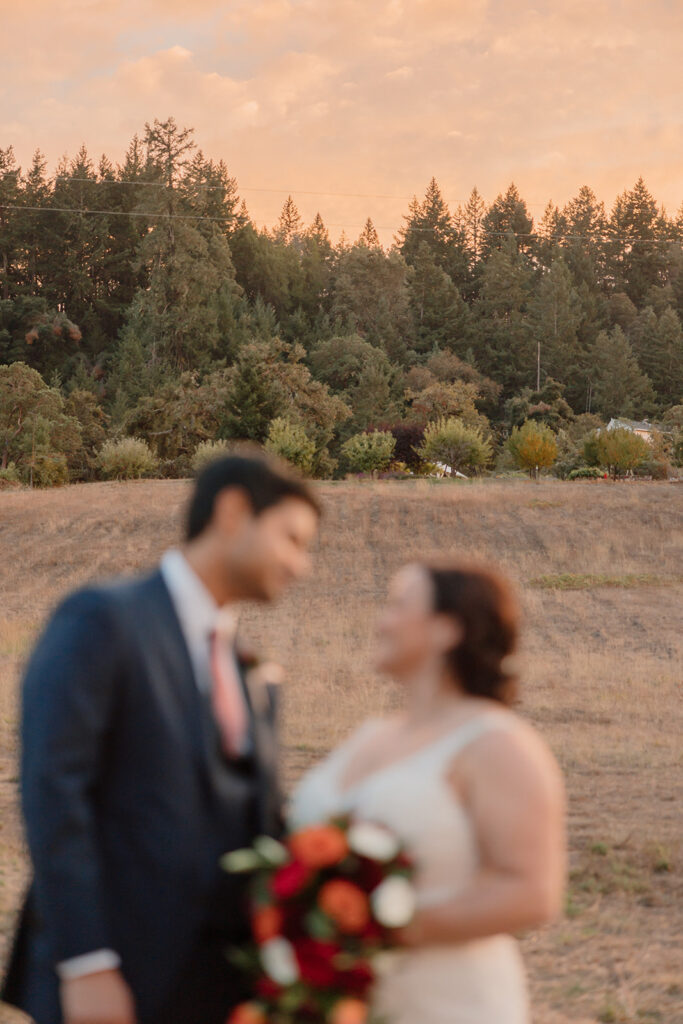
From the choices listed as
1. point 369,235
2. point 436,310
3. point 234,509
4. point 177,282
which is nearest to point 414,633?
point 234,509

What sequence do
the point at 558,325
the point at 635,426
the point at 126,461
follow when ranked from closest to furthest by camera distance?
the point at 126,461 < the point at 635,426 < the point at 558,325

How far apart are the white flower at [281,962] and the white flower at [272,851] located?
0.45ft

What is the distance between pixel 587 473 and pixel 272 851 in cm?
3395

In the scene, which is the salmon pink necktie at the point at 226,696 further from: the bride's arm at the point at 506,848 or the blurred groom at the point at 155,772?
the bride's arm at the point at 506,848

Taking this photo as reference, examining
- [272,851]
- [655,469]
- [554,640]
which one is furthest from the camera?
[655,469]

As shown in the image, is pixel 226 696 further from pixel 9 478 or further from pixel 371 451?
pixel 9 478

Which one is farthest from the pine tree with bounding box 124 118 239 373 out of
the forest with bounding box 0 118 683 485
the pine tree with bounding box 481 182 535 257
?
the pine tree with bounding box 481 182 535 257

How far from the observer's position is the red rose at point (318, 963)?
1.93 m

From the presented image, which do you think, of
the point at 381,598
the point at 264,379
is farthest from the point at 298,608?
the point at 264,379

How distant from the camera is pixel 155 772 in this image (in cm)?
203

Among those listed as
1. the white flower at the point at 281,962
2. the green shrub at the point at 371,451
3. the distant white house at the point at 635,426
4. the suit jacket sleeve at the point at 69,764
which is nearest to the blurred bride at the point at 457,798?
the white flower at the point at 281,962

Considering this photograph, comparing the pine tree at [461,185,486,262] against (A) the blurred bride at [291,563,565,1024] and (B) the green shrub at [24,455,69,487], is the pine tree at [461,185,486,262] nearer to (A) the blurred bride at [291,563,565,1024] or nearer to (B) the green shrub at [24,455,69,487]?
(B) the green shrub at [24,455,69,487]

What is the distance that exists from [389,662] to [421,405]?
2064 inches

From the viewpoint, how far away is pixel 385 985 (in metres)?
2.14
